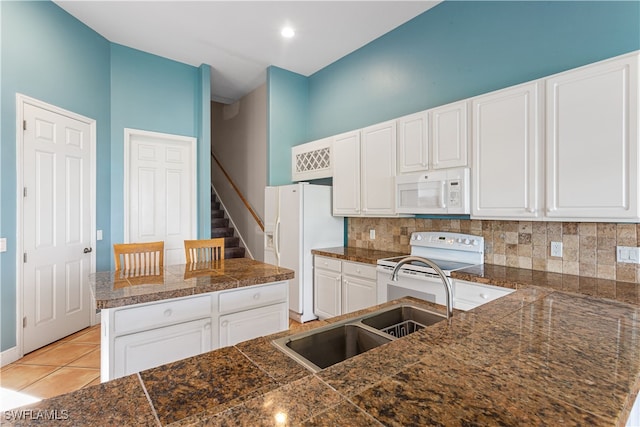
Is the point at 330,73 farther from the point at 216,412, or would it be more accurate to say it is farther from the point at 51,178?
the point at 216,412

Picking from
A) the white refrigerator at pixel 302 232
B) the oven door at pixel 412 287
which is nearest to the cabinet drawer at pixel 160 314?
the oven door at pixel 412 287

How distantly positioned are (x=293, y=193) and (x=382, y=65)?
6.25ft

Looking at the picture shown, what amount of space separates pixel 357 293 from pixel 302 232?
989 millimetres

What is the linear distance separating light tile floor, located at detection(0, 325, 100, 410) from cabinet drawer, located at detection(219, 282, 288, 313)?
1433 millimetres

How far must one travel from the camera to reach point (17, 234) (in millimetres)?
2822

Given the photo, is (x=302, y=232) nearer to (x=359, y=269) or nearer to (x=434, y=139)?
(x=359, y=269)

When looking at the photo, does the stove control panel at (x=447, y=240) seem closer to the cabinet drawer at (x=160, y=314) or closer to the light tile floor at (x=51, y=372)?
the light tile floor at (x=51, y=372)

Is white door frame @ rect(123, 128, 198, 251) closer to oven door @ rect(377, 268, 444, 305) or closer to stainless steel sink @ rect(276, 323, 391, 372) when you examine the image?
oven door @ rect(377, 268, 444, 305)

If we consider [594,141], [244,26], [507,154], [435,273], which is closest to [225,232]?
[244,26]

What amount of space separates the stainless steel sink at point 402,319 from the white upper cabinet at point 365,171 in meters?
1.81

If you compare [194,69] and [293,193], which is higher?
[194,69]

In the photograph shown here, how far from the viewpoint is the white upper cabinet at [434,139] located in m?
2.66

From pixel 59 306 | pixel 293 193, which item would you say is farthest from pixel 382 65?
pixel 59 306

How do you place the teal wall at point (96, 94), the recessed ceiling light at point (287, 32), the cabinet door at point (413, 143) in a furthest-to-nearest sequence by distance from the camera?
the recessed ceiling light at point (287, 32)
the cabinet door at point (413, 143)
the teal wall at point (96, 94)
